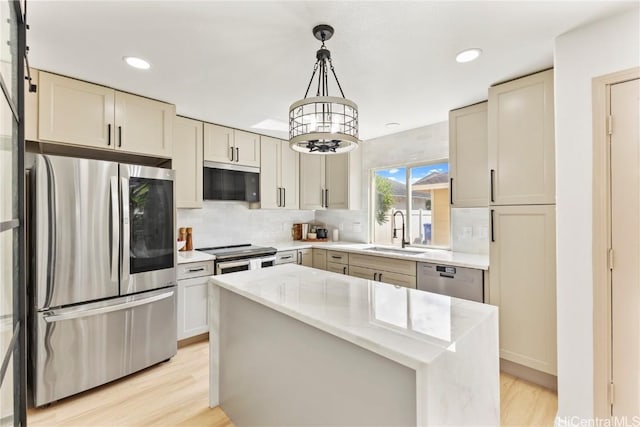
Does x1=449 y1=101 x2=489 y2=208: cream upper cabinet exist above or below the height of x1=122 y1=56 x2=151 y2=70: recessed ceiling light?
below

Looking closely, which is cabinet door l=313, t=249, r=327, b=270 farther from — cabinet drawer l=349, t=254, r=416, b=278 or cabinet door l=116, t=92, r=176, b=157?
cabinet door l=116, t=92, r=176, b=157

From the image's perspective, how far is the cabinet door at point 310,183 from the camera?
425cm

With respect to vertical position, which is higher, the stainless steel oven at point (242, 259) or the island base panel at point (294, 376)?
→ the stainless steel oven at point (242, 259)

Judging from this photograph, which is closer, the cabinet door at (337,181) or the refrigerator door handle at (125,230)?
Answer: the refrigerator door handle at (125,230)

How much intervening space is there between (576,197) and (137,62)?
2.92 metres

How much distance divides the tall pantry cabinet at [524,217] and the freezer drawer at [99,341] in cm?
285

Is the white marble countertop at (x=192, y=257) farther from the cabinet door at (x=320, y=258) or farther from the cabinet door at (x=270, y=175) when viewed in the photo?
the cabinet door at (x=320, y=258)

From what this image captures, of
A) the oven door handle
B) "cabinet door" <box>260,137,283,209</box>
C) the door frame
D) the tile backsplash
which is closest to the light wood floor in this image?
the door frame

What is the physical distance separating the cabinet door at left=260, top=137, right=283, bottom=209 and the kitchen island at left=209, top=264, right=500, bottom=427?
1979 millimetres

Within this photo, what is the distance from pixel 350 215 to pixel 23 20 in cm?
378

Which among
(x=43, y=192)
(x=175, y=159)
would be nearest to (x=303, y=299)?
(x=43, y=192)

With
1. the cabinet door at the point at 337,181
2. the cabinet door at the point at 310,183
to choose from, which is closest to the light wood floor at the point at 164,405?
the cabinet door at the point at 310,183

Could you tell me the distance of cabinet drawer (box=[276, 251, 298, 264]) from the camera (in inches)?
143

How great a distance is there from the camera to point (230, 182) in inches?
Result: 138
